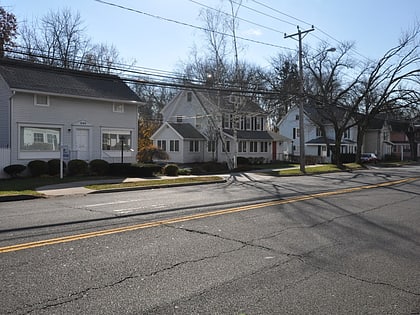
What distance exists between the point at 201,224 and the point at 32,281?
14.2 feet

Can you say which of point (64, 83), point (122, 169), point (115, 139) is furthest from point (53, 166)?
point (64, 83)

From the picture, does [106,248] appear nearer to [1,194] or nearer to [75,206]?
[75,206]

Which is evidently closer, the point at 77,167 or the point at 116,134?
the point at 77,167

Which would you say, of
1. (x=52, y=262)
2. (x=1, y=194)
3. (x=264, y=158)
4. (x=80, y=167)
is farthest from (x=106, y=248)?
(x=264, y=158)

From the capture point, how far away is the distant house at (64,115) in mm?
24047

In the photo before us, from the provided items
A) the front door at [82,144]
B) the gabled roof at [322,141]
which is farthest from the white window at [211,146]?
the gabled roof at [322,141]

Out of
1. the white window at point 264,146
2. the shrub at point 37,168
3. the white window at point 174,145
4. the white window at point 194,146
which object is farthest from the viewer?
the white window at point 264,146

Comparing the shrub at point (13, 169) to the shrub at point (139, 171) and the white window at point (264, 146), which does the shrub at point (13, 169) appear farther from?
the white window at point (264, 146)

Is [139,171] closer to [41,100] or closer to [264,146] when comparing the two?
[41,100]

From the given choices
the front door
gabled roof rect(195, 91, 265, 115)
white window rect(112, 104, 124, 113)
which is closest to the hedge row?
the front door

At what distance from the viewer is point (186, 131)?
44250mm

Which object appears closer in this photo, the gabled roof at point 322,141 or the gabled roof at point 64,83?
the gabled roof at point 64,83

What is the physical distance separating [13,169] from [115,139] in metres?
7.84

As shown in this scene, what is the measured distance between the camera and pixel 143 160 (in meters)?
39.8
